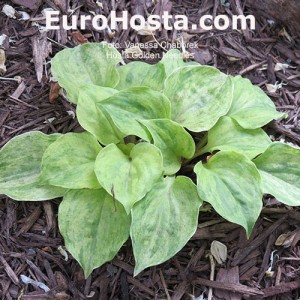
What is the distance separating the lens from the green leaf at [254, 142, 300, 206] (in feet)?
5.40

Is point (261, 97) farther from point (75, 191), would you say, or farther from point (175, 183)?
point (75, 191)

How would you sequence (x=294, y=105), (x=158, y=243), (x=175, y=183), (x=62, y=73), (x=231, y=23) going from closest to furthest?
(x=158, y=243) < (x=175, y=183) < (x=62, y=73) < (x=294, y=105) < (x=231, y=23)

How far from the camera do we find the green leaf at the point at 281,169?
1646mm

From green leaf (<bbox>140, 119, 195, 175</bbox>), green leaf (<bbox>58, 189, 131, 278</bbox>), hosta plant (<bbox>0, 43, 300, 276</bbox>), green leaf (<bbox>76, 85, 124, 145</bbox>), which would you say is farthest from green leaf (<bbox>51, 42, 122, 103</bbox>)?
green leaf (<bbox>58, 189, 131, 278</bbox>)

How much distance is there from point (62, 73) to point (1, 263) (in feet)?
2.18

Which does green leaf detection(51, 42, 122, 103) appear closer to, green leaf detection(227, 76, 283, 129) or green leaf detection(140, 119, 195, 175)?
green leaf detection(140, 119, 195, 175)

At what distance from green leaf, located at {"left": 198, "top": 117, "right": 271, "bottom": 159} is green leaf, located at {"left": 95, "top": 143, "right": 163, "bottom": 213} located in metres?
0.25

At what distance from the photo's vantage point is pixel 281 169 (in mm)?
1700

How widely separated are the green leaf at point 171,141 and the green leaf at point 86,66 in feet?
0.89

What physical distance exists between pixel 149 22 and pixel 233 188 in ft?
3.02

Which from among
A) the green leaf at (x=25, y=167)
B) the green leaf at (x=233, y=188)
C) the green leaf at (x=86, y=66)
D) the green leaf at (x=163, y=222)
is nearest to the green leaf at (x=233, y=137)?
the green leaf at (x=233, y=188)

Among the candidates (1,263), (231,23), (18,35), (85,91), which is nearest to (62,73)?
(85,91)

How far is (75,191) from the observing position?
5.47 ft

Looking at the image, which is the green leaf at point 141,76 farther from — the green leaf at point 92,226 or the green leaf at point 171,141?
the green leaf at point 92,226
